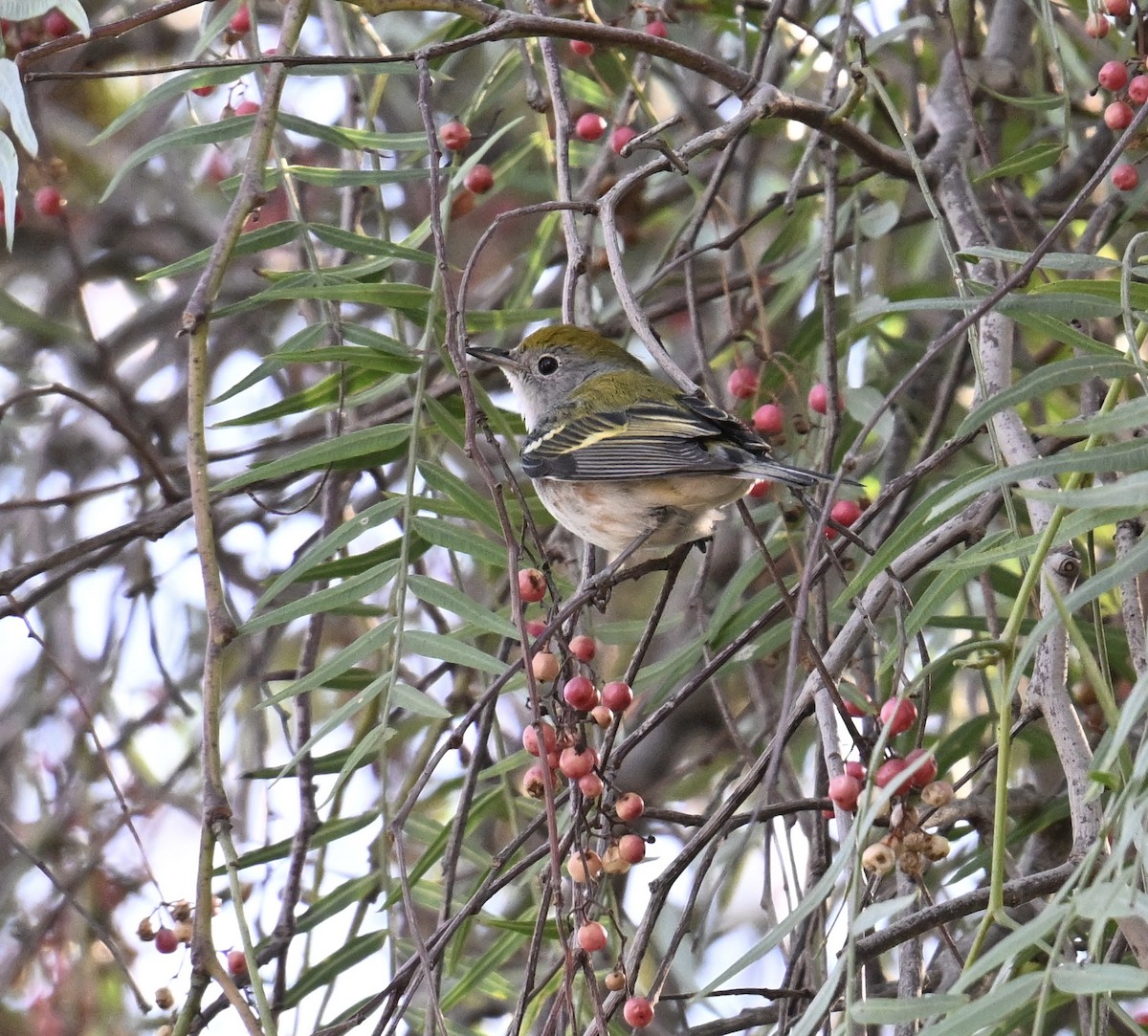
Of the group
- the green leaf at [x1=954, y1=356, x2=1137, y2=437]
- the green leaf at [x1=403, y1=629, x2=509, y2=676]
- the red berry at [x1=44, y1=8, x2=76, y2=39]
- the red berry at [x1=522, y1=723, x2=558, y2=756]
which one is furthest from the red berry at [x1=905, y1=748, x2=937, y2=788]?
the red berry at [x1=44, y1=8, x2=76, y2=39]

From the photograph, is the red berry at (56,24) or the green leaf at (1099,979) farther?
the red berry at (56,24)

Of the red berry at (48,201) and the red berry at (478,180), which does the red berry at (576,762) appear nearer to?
the red berry at (478,180)

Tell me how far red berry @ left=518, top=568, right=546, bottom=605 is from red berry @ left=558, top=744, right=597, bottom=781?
1.71 ft

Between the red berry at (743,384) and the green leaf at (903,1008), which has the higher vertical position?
the red berry at (743,384)

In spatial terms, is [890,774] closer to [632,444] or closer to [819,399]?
[819,399]

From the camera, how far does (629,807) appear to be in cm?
245

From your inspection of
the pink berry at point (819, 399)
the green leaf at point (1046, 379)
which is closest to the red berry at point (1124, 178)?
the pink berry at point (819, 399)

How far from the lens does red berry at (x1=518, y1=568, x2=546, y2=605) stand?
9.36ft

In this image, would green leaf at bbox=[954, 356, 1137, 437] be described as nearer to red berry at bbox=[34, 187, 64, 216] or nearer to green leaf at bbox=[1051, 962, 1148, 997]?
green leaf at bbox=[1051, 962, 1148, 997]

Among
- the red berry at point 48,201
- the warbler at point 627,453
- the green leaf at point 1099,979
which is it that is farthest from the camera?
the red berry at point 48,201

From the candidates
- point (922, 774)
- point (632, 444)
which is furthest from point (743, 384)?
point (922, 774)

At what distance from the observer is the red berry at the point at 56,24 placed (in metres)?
4.11

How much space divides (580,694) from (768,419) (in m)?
1.49

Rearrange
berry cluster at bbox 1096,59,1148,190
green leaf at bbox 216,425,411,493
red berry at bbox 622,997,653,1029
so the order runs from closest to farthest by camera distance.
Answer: red berry at bbox 622,997,653,1029 → green leaf at bbox 216,425,411,493 → berry cluster at bbox 1096,59,1148,190
